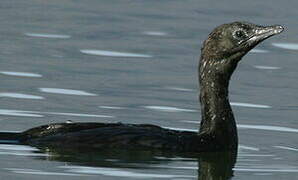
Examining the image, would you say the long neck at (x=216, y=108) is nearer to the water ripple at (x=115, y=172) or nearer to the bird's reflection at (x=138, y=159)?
the bird's reflection at (x=138, y=159)

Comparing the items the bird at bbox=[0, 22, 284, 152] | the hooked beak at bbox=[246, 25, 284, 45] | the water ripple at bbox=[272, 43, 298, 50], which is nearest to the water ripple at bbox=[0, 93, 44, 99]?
the bird at bbox=[0, 22, 284, 152]

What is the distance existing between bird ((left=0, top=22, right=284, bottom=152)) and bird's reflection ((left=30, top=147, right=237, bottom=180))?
0.07 m

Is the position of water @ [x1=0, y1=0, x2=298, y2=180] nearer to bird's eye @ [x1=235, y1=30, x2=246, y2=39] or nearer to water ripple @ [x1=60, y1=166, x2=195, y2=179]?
water ripple @ [x1=60, y1=166, x2=195, y2=179]

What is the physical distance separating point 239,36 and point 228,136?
1.05 metres

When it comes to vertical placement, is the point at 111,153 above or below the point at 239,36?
below

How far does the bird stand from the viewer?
17.6 meters

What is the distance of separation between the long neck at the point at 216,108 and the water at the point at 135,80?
0.33m

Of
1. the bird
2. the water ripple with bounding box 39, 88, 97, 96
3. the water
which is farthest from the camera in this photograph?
the water ripple with bounding box 39, 88, 97, 96

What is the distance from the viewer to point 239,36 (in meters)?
18.3

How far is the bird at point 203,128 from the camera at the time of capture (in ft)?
57.7

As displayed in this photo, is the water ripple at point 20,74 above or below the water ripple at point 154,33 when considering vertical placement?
below

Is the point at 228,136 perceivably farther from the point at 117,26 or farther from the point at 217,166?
the point at 117,26

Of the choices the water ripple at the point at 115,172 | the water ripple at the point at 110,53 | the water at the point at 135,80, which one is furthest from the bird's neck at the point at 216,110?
the water ripple at the point at 110,53

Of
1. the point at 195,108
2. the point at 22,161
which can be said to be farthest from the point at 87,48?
the point at 22,161
